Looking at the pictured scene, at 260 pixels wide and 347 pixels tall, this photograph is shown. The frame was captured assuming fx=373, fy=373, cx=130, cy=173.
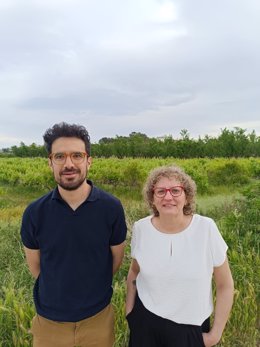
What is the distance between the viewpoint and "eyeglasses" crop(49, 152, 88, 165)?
202 centimetres

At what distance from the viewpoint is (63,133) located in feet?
6.79

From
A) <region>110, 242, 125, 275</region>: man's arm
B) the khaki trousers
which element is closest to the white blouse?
<region>110, 242, 125, 275</region>: man's arm

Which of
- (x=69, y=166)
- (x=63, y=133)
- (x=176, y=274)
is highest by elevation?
(x=63, y=133)

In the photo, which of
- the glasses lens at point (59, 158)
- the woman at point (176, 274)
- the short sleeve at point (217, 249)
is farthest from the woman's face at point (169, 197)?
the glasses lens at point (59, 158)

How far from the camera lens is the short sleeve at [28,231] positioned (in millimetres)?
2090

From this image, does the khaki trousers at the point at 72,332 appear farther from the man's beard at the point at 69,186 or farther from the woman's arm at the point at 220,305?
the man's beard at the point at 69,186

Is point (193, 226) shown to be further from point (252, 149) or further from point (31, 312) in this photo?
point (252, 149)

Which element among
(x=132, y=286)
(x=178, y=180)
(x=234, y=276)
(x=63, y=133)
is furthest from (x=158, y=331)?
(x=234, y=276)

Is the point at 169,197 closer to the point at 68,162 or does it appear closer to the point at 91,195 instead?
the point at 91,195

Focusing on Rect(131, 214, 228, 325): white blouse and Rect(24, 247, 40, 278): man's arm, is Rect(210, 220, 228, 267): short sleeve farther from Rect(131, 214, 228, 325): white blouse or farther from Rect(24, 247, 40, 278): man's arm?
Rect(24, 247, 40, 278): man's arm

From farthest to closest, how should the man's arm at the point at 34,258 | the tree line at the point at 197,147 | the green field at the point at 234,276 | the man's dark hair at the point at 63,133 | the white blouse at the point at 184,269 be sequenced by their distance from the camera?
the tree line at the point at 197,147, the green field at the point at 234,276, the man's arm at the point at 34,258, the man's dark hair at the point at 63,133, the white blouse at the point at 184,269

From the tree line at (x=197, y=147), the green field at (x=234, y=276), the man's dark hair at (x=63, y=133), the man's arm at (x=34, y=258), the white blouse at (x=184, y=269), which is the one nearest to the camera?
the white blouse at (x=184, y=269)

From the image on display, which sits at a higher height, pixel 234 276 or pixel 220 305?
pixel 220 305

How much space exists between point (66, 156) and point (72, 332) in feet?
3.31
